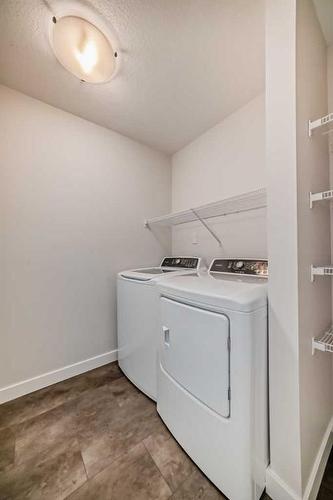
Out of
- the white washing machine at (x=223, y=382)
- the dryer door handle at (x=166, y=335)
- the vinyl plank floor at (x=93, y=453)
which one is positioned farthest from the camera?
the dryer door handle at (x=166, y=335)

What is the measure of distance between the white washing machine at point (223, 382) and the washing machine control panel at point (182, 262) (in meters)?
0.90

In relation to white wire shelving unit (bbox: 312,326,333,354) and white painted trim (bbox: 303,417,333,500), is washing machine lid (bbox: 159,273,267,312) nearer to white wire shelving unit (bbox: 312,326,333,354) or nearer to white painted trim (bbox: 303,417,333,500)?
white wire shelving unit (bbox: 312,326,333,354)

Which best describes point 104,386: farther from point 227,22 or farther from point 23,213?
point 227,22

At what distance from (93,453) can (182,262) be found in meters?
1.60

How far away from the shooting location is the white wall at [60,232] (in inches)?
62.1

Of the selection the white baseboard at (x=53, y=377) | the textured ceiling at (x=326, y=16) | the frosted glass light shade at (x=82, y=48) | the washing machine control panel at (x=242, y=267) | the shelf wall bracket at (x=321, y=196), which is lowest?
the white baseboard at (x=53, y=377)

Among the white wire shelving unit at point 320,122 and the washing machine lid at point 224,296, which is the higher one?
the white wire shelving unit at point 320,122

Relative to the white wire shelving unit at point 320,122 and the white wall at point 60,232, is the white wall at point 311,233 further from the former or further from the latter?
the white wall at point 60,232

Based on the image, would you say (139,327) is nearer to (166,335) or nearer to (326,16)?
(166,335)

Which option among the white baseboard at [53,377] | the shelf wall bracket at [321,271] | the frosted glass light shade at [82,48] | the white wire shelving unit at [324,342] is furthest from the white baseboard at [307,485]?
the frosted glass light shade at [82,48]

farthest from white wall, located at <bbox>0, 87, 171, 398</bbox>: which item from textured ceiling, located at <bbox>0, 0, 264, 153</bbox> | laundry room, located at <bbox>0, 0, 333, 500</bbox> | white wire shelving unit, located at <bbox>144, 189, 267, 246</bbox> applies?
white wire shelving unit, located at <bbox>144, 189, 267, 246</bbox>

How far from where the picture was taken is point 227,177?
1.95 metres

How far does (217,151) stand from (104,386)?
2.53 m

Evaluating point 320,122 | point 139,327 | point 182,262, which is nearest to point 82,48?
point 320,122
